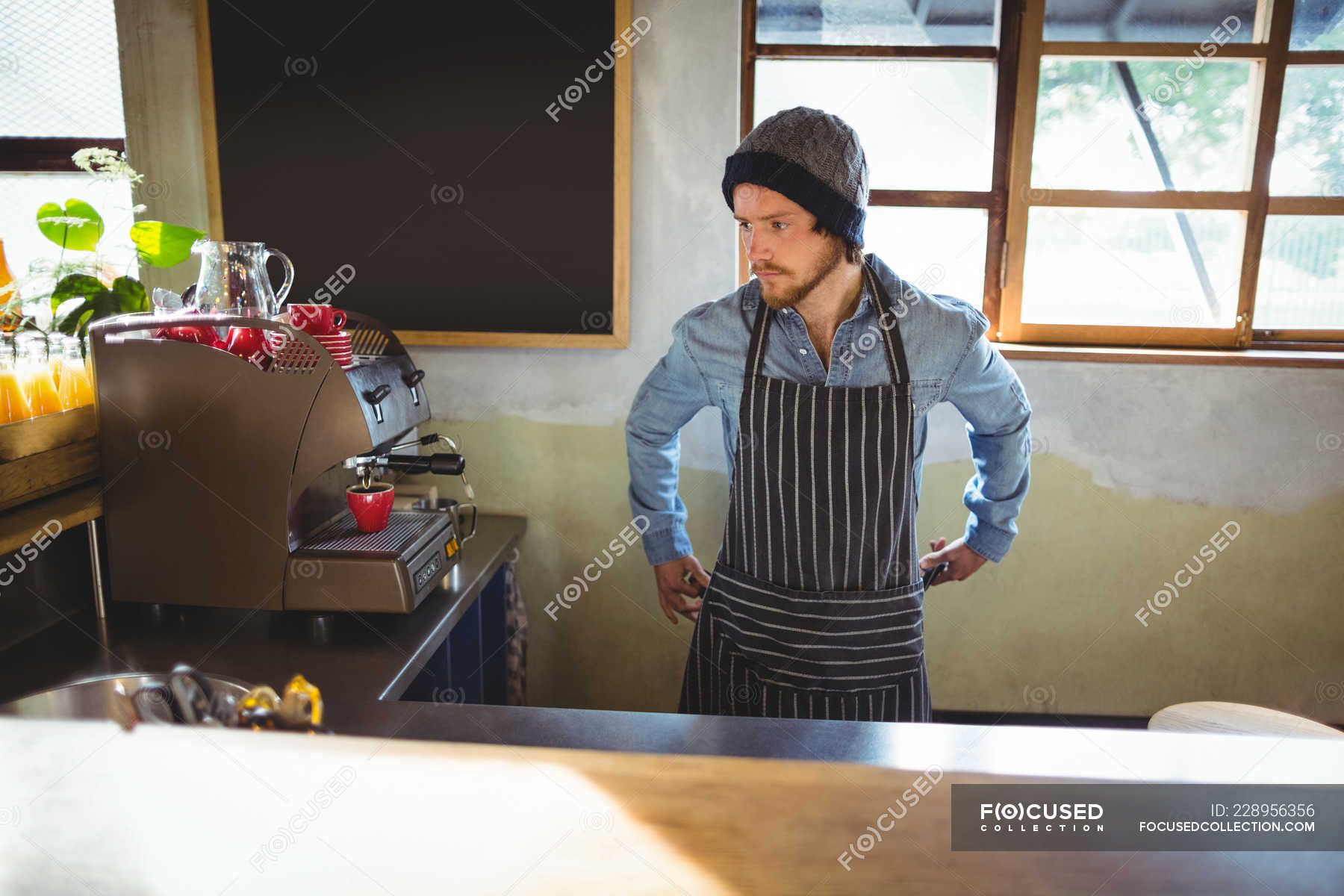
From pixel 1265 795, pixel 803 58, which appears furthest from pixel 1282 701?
pixel 803 58

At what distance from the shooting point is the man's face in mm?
1435

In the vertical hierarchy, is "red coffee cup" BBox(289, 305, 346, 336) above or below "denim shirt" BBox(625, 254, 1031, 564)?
above

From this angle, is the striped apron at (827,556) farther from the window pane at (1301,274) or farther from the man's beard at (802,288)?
the window pane at (1301,274)

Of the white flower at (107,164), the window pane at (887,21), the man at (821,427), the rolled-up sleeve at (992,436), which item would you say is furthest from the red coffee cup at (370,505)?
the window pane at (887,21)

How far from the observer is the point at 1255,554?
2227mm

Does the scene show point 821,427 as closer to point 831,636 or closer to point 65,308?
point 831,636

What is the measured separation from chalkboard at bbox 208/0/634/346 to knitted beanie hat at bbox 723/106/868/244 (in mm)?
704

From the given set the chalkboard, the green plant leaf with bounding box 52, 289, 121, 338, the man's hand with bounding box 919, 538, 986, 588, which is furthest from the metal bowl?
the man's hand with bounding box 919, 538, 986, 588

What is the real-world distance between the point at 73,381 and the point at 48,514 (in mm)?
280

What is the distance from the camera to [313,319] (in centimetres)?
146

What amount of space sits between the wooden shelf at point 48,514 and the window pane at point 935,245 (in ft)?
5.98

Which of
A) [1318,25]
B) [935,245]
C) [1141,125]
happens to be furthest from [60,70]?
Answer: [1318,25]

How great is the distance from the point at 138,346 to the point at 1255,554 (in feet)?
8.58

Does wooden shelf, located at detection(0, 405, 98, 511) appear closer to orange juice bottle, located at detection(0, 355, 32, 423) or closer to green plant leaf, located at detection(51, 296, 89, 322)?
orange juice bottle, located at detection(0, 355, 32, 423)
